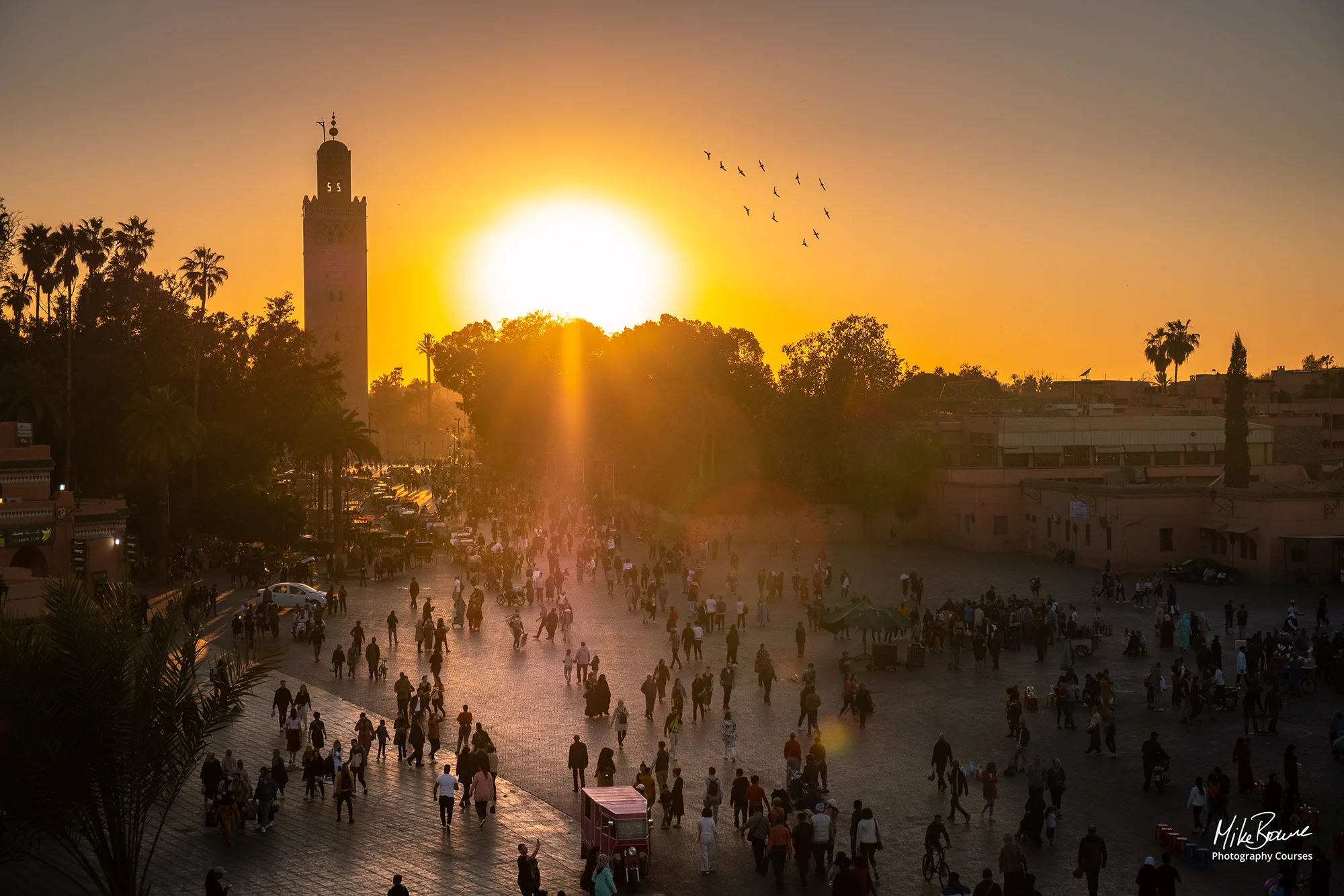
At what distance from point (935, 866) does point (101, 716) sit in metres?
10.5

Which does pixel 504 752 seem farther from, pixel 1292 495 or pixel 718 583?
pixel 1292 495

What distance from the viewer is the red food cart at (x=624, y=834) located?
15.8 meters

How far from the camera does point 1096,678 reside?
25.0 meters

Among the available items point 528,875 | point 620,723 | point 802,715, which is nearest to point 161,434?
point 620,723

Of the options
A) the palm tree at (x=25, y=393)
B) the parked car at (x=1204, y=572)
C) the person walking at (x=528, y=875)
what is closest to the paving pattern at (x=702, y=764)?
the person walking at (x=528, y=875)

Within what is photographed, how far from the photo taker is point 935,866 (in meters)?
16.3

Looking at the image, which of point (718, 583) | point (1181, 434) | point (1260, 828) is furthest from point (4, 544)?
point (1181, 434)

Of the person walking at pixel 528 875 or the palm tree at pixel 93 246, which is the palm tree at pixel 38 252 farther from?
the person walking at pixel 528 875

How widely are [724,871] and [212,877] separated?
6.58 metres

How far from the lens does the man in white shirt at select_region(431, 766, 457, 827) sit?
17.9 metres

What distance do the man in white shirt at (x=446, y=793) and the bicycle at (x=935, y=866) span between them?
687 cm

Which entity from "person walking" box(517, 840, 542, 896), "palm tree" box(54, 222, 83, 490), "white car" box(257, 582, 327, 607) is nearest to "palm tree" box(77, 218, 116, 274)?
"palm tree" box(54, 222, 83, 490)

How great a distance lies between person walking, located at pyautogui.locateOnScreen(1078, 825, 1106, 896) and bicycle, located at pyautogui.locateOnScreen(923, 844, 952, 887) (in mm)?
1714
